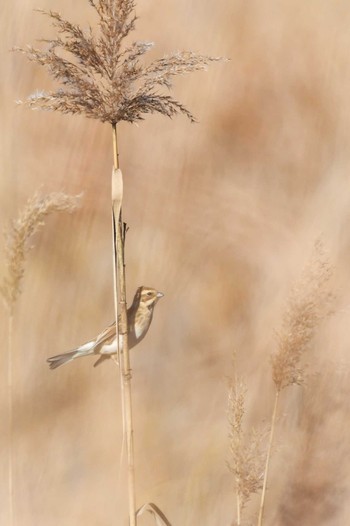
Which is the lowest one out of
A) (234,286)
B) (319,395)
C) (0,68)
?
(319,395)

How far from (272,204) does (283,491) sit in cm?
54

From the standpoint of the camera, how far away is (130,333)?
4.33 ft

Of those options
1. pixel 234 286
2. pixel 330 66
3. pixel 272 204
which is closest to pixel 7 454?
pixel 234 286

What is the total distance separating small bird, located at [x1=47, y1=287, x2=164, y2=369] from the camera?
131 cm

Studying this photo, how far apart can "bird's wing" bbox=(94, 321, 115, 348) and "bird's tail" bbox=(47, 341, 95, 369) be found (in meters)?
0.02

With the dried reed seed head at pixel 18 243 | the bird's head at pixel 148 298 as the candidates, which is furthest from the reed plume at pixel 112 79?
the bird's head at pixel 148 298

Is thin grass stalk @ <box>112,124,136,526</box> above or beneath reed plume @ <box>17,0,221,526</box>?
beneath

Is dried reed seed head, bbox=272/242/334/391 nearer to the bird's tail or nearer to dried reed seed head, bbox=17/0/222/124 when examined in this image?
the bird's tail

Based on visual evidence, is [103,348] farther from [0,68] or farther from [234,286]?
[0,68]

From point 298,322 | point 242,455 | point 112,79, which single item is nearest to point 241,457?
point 242,455

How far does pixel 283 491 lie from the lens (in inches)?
59.0

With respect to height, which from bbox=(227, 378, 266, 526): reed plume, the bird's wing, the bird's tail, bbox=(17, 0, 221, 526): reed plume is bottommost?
bbox=(227, 378, 266, 526): reed plume

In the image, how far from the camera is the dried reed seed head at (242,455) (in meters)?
1.29

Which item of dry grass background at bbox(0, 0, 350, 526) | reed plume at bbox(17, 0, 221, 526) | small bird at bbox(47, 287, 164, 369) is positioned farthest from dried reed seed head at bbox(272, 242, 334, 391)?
reed plume at bbox(17, 0, 221, 526)
